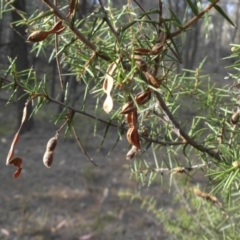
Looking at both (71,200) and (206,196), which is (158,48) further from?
(71,200)

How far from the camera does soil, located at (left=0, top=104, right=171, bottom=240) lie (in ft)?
10.9

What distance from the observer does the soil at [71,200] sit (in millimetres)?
3328

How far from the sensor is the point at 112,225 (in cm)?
346

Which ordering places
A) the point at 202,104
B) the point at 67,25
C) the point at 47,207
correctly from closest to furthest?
the point at 67,25, the point at 202,104, the point at 47,207

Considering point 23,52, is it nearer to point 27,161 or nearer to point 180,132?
point 27,161

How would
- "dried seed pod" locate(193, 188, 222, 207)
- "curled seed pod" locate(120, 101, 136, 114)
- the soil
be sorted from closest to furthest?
"curled seed pod" locate(120, 101, 136, 114) → "dried seed pod" locate(193, 188, 222, 207) → the soil

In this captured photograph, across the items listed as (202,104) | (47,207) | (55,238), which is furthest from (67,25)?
(47,207)

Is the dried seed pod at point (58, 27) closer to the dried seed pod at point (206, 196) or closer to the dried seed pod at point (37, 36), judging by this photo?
the dried seed pod at point (37, 36)

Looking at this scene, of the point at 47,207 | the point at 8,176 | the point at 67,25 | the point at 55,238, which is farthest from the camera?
the point at 8,176

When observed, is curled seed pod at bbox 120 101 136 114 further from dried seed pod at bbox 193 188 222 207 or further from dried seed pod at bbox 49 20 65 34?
dried seed pod at bbox 193 188 222 207

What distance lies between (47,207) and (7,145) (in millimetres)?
1719

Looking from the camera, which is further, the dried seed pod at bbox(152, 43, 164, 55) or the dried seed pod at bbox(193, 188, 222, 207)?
the dried seed pod at bbox(193, 188, 222, 207)

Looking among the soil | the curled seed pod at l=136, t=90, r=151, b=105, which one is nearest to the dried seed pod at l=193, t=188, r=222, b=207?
the curled seed pod at l=136, t=90, r=151, b=105

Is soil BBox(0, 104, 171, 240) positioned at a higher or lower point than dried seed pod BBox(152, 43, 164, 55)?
lower
